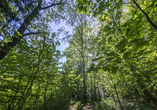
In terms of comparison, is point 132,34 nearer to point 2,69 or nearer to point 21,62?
point 21,62

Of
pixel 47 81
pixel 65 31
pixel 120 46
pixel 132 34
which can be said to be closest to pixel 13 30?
pixel 120 46

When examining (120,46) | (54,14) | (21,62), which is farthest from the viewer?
(54,14)

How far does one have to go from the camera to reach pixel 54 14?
4.80 metres

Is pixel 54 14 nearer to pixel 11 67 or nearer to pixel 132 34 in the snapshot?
pixel 11 67

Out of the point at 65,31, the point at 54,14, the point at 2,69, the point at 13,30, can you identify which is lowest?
the point at 2,69

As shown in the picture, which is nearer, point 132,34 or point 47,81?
point 132,34

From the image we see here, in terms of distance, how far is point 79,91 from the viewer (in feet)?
35.3

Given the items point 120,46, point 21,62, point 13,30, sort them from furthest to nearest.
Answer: point 21,62 < point 13,30 < point 120,46

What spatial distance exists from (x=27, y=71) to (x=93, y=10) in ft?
10.8

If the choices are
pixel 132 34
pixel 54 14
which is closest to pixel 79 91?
pixel 54 14

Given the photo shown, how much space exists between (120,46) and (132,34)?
358 mm

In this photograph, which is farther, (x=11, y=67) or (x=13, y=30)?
(x=11, y=67)

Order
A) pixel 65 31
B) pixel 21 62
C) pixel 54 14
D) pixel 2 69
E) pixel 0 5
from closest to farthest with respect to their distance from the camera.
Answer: pixel 0 5
pixel 2 69
pixel 21 62
pixel 54 14
pixel 65 31

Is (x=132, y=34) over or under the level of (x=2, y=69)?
over
